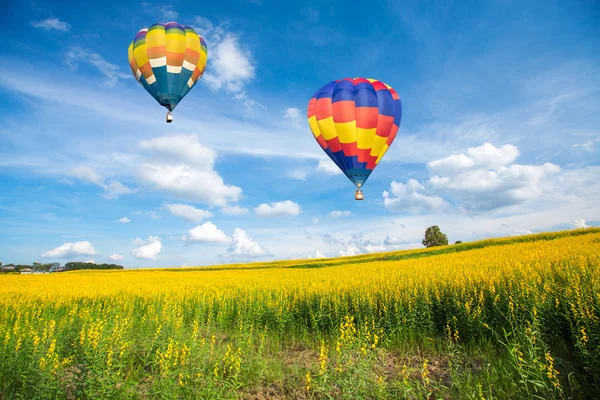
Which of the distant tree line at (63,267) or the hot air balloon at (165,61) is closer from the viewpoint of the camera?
the hot air balloon at (165,61)

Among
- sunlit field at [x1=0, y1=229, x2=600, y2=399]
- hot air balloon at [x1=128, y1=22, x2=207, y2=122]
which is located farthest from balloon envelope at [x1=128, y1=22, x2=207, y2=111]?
sunlit field at [x1=0, y1=229, x2=600, y2=399]

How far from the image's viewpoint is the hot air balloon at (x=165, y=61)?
62.2ft

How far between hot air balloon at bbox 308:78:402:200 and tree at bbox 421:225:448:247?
59.7 metres

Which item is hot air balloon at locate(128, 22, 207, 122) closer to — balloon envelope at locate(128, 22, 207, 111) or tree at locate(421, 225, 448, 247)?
balloon envelope at locate(128, 22, 207, 111)

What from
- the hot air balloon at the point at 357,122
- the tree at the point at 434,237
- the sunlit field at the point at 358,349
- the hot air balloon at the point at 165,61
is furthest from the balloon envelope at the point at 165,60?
the tree at the point at 434,237

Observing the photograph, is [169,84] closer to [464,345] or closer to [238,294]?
[238,294]

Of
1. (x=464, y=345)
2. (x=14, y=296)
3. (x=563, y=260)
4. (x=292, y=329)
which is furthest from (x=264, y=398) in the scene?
(x=14, y=296)

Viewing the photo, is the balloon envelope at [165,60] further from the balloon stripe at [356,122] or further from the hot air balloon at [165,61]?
the balloon stripe at [356,122]

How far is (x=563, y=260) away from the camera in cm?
1007

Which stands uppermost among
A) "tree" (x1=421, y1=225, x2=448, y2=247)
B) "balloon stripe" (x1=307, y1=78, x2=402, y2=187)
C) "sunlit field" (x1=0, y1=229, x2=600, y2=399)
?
"balloon stripe" (x1=307, y1=78, x2=402, y2=187)

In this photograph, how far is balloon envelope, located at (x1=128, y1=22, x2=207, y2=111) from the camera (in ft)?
62.2

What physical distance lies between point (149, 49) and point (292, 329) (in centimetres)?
1826

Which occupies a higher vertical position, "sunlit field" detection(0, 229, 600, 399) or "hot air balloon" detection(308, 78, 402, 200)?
"hot air balloon" detection(308, 78, 402, 200)

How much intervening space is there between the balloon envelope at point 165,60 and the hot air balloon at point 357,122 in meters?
9.17
